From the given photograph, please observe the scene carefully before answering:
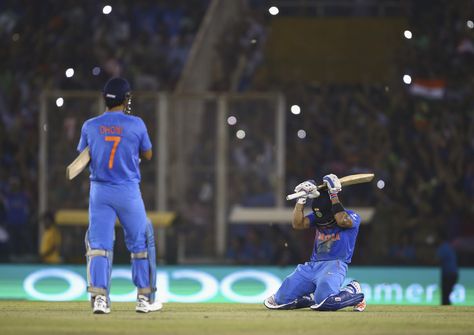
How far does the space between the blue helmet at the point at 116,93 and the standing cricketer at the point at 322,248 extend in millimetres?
1707

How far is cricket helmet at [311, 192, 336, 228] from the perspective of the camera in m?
9.15

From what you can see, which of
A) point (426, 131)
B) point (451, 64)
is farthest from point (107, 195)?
point (451, 64)

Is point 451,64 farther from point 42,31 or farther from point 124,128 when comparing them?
point 124,128

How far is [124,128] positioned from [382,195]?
8.44m

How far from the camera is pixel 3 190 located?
16.7 meters

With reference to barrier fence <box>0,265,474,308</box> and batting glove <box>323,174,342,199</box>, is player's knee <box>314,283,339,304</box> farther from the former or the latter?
barrier fence <box>0,265,474,308</box>

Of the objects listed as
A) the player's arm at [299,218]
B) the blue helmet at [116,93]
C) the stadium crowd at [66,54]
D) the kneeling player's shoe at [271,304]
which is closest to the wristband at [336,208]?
the player's arm at [299,218]

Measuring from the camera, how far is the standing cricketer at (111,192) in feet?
26.4

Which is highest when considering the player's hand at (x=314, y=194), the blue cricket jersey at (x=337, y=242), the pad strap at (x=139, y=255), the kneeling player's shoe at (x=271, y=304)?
the player's hand at (x=314, y=194)

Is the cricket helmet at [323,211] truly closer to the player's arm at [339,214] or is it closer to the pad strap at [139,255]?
the player's arm at [339,214]

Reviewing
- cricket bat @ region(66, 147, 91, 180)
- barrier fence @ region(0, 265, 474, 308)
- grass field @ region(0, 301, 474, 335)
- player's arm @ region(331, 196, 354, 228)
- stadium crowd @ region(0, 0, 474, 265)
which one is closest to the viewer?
grass field @ region(0, 301, 474, 335)

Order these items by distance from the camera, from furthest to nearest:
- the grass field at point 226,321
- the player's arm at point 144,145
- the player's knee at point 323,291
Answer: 1. the player's knee at point 323,291
2. the player's arm at point 144,145
3. the grass field at point 226,321

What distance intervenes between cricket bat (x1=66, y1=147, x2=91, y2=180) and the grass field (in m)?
1.01

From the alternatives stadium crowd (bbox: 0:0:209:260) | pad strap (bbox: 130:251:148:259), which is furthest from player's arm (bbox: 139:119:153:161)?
stadium crowd (bbox: 0:0:209:260)
